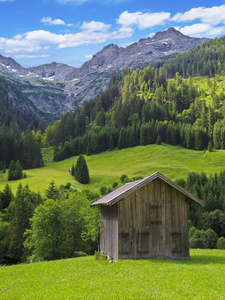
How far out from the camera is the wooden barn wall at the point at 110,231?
2548 cm

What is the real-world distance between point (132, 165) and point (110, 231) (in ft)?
327

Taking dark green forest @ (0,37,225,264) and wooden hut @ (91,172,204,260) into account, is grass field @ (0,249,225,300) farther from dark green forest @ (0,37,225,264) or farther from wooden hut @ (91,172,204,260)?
dark green forest @ (0,37,225,264)

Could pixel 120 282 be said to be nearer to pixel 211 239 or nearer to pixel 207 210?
pixel 211 239

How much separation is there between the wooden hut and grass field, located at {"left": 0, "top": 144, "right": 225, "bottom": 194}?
72.4m

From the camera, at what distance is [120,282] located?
17453 mm

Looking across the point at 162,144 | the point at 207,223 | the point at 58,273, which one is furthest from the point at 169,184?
the point at 162,144

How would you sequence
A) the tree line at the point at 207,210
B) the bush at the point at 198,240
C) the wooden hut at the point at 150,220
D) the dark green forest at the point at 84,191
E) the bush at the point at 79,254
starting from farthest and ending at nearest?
the tree line at the point at 207,210, the bush at the point at 198,240, the bush at the point at 79,254, the dark green forest at the point at 84,191, the wooden hut at the point at 150,220

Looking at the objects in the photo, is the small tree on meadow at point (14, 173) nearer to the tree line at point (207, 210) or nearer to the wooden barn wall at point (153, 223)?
the tree line at point (207, 210)

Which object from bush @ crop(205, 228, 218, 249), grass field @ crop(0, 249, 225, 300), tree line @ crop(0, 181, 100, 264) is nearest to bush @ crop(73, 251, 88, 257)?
tree line @ crop(0, 181, 100, 264)

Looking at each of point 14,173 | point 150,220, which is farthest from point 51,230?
point 14,173

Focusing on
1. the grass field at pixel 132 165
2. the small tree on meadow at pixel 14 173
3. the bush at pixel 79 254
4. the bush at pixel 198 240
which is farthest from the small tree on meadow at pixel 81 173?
the bush at pixel 79 254

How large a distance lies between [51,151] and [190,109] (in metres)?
98.5

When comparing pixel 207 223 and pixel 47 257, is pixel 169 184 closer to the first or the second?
pixel 47 257

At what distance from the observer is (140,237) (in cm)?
2497
